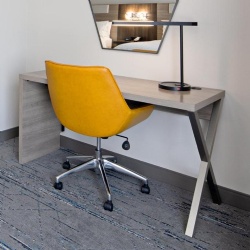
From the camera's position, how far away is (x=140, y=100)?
1684mm

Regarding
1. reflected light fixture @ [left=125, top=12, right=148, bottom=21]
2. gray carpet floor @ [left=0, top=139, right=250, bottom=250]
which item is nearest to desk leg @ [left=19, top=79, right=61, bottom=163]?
gray carpet floor @ [left=0, top=139, right=250, bottom=250]

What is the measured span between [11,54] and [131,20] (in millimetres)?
1245

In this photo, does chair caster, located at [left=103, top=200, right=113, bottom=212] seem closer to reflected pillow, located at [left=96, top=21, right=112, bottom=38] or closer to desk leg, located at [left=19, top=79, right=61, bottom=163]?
desk leg, located at [left=19, top=79, right=61, bottom=163]

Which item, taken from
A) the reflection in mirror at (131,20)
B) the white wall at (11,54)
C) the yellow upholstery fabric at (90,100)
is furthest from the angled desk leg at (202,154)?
the white wall at (11,54)

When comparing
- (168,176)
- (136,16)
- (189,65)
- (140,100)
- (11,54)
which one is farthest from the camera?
(11,54)

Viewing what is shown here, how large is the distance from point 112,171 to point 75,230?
0.79 metres

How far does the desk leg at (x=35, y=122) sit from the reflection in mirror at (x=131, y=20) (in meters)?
0.63

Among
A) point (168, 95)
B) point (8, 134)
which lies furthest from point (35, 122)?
point (168, 95)

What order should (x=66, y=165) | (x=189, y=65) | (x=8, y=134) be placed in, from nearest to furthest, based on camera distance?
1. (x=189, y=65)
2. (x=66, y=165)
3. (x=8, y=134)

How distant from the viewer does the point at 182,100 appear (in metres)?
1.58

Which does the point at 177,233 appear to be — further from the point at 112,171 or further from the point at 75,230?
the point at 112,171

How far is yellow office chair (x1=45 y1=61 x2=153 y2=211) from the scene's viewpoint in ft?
5.54

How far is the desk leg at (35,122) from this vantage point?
2.34m

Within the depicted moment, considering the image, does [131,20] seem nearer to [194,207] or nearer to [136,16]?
[136,16]
